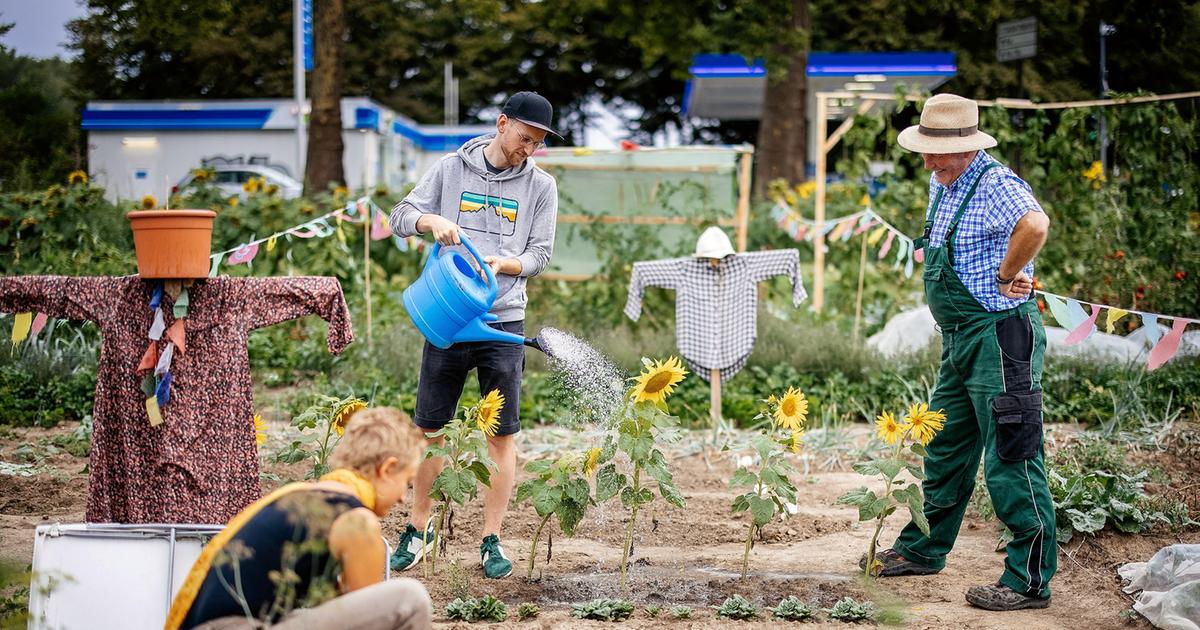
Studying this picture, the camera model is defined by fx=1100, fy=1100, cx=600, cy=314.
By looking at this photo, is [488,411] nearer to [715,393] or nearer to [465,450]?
[465,450]

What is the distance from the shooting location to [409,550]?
385cm

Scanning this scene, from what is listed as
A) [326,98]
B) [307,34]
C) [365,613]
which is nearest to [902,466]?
[365,613]

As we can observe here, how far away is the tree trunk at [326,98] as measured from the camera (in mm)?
11898

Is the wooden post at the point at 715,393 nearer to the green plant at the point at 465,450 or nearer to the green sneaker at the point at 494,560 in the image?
the green sneaker at the point at 494,560

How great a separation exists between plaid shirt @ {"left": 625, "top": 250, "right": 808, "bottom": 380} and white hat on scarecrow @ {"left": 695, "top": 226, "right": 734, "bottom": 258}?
7cm

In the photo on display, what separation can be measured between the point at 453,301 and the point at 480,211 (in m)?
0.48

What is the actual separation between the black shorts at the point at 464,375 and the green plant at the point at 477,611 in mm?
716

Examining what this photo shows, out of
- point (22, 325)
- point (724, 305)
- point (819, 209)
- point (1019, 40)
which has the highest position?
point (1019, 40)

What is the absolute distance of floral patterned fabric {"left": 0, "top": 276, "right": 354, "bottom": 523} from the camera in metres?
3.34

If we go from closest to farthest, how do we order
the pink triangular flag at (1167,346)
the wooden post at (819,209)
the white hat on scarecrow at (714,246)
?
the pink triangular flag at (1167,346) < the white hat on scarecrow at (714,246) < the wooden post at (819,209)

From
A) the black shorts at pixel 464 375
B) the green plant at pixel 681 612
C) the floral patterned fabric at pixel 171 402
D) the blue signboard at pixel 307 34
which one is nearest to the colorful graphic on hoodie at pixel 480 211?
the black shorts at pixel 464 375

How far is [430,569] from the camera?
3.83m

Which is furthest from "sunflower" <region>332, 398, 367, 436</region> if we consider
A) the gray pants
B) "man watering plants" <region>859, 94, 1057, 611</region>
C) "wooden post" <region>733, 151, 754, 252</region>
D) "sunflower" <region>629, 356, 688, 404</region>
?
"wooden post" <region>733, 151, 754, 252</region>

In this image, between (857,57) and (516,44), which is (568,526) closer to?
(857,57)
